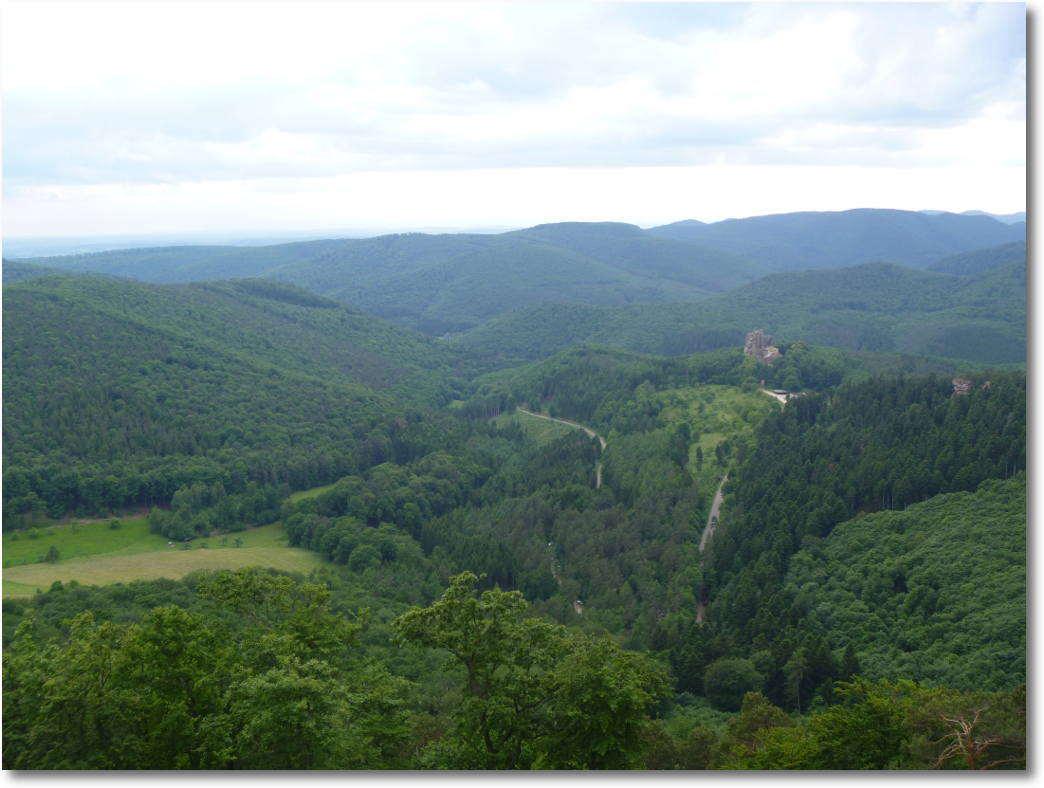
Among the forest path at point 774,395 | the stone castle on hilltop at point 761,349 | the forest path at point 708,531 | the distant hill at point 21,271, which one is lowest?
the forest path at point 708,531

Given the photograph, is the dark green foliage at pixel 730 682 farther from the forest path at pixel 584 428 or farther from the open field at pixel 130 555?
the forest path at pixel 584 428

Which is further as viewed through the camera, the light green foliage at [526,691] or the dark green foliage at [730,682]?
the dark green foliage at [730,682]

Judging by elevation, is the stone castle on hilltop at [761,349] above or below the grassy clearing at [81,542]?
above


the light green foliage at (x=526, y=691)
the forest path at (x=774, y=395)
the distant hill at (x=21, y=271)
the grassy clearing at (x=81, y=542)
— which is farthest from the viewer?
the distant hill at (x=21, y=271)

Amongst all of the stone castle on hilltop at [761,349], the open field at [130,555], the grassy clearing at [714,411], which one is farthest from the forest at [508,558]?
the stone castle on hilltop at [761,349]

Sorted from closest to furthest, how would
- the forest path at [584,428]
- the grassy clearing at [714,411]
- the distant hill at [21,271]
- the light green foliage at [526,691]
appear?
the light green foliage at [526,691]
the forest path at [584,428]
the grassy clearing at [714,411]
the distant hill at [21,271]

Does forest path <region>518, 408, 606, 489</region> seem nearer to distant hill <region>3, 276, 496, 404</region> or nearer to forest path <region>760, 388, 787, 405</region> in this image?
distant hill <region>3, 276, 496, 404</region>
